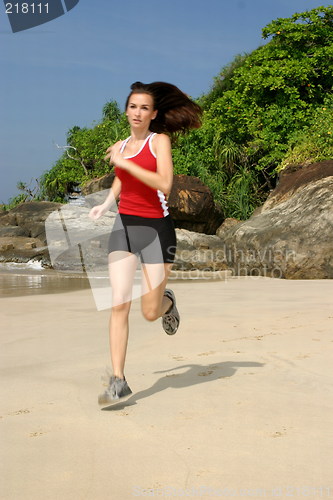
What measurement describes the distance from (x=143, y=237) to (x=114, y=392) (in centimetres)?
89

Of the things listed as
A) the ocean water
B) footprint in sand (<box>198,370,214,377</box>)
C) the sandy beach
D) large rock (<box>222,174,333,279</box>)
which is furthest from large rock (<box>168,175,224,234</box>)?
footprint in sand (<box>198,370,214,377</box>)

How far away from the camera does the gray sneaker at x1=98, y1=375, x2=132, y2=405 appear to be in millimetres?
3445

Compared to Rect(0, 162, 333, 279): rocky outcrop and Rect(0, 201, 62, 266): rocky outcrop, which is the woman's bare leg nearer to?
Rect(0, 162, 333, 279): rocky outcrop

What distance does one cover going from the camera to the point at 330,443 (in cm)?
276

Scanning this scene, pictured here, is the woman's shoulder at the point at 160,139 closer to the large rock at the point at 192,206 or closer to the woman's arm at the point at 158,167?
the woman's arm at the point at 158,167

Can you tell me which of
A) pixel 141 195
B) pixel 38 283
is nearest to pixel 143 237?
pixel 141 195

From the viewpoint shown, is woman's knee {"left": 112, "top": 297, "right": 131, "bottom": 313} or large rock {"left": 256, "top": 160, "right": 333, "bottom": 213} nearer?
woman's knee {"left": 112, "top": 297, "right": 131, "bottom": 313}

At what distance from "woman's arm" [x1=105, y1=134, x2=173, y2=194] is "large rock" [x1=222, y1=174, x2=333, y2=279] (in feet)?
24.6

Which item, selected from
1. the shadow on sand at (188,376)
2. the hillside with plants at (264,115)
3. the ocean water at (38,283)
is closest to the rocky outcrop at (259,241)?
the ocean water at (38,283)

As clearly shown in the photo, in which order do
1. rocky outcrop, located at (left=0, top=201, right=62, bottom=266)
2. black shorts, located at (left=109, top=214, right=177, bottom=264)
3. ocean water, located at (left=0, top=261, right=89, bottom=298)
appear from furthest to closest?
rocky outcrop, located at (left=0, top=201, right=62, bottom=266) → ocean water, located at (left=0, top=261, right=89, bottom=298) → black shorts, located at (left=109, top=214, right=177, bottom=264)

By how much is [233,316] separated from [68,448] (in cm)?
369

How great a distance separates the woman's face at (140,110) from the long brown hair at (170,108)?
0.17ft

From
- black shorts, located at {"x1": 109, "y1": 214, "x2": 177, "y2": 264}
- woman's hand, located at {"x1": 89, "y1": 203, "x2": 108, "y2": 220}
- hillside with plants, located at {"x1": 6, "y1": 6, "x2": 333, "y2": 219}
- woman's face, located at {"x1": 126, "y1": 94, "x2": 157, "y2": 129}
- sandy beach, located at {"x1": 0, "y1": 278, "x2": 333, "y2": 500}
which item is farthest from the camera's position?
hillside with plants, located at {"x1": 6, "y1": 6, "x2": 333, "y2": 219}

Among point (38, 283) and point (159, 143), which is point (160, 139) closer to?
point (159, 143)
